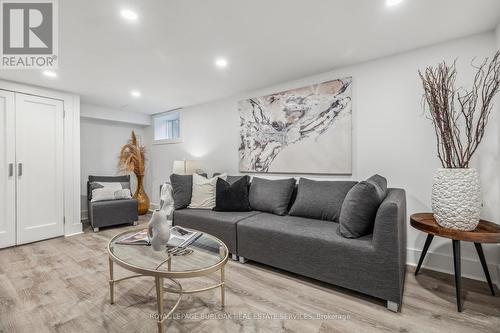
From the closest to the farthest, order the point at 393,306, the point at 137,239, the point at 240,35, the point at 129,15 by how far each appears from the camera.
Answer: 1. the point at 393,306
2. the point at 129,15
3. the point at 137,239
4. the point at 240,35

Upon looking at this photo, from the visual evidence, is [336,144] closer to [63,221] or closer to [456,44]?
[456,44]

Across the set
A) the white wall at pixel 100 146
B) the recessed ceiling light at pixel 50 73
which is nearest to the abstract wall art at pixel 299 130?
the recessed ceiling light at pixel 50 73

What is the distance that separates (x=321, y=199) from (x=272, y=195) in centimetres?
59

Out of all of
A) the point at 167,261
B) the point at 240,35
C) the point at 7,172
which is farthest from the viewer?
the point at 7,172

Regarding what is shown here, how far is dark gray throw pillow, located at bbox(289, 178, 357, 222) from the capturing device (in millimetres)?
2445

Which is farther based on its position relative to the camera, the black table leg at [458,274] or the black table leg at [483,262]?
the black table leg at [483,262]

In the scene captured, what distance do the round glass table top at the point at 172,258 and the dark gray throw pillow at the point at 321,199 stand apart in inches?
46.1

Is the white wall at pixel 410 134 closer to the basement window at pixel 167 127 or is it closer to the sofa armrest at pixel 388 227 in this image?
the sofa armrest at pixel 388 227

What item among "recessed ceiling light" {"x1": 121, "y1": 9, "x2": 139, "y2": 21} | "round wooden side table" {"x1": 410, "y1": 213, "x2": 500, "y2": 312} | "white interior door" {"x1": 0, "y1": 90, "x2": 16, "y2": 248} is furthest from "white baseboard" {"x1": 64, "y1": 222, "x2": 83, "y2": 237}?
"round wooden side table" {"x1": 410, "y1": 213, "x2": 500, "y2": 312}

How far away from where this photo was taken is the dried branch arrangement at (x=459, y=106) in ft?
6.09

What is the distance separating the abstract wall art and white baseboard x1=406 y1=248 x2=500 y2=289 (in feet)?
3.55

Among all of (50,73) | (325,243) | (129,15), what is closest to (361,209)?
(325,243)

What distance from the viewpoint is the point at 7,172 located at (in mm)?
2979

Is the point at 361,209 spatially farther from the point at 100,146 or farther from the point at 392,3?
the point at 100,146
